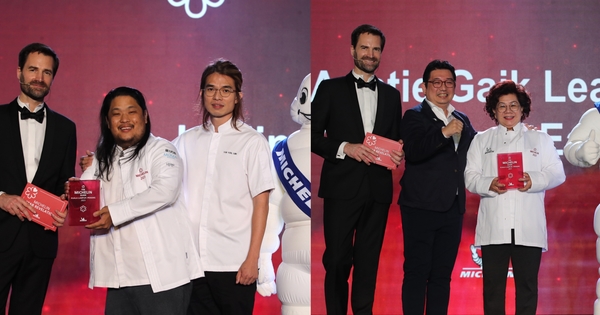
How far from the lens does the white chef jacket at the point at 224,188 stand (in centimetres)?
363

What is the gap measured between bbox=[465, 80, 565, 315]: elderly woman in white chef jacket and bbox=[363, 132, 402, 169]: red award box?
634 mm

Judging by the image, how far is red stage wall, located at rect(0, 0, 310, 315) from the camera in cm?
507

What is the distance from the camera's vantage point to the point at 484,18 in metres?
5.73

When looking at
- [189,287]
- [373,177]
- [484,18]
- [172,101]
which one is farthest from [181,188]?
[484,18]

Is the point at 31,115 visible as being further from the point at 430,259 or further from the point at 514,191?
the point at 514,191

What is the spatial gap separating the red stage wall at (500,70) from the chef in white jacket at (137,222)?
240 centimetres

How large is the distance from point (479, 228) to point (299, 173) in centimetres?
119

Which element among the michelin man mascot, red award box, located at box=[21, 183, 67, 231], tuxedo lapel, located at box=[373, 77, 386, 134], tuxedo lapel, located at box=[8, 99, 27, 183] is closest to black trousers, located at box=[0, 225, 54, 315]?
red award box, located at box=[21, 183, 67, 231]

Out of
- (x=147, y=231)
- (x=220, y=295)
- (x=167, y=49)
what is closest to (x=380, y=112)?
(x=220, y=295)

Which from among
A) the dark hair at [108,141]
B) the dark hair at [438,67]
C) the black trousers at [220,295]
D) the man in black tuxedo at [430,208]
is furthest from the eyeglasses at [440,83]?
the dark hair at [108,141]

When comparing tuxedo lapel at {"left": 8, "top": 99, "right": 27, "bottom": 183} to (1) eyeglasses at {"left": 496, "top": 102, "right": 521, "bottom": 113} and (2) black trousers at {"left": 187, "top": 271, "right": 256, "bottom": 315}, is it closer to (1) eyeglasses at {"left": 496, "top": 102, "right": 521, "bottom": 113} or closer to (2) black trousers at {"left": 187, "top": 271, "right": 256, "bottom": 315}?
(2) black trousers at {"left": 187, "top": 271, "right": 256, "bottom": 315}

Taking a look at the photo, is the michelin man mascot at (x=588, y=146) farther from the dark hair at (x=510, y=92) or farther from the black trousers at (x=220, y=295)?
the black trousers at (x=220, y=295)

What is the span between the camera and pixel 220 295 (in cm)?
361

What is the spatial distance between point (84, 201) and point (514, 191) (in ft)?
8.36
